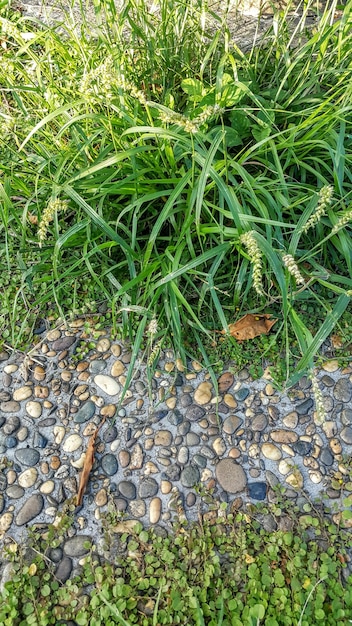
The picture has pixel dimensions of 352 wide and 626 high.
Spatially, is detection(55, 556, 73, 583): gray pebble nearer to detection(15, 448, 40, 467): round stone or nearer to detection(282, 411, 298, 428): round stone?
detection(15, 448, 40, 467): round stone

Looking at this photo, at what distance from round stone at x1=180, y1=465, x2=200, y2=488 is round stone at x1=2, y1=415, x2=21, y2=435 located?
0.67 m

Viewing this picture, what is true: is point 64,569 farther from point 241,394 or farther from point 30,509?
point 241,394

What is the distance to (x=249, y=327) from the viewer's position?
6.91ft

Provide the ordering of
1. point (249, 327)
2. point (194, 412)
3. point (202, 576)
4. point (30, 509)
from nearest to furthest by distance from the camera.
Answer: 1. point (202, 576)
2. point (30, 509)
3. point (194, 412)
4. point (249, 327)

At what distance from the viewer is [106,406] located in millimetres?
2016

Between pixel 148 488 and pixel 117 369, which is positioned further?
pixel 117 369

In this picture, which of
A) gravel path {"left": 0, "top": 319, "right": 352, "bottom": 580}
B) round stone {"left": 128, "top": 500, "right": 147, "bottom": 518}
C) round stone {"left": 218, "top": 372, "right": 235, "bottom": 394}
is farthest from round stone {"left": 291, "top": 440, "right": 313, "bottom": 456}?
round stone {"left": 128, "top": 500, "right": 147, "bottom": 518}

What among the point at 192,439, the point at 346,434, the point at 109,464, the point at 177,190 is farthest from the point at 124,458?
the point at 177,190

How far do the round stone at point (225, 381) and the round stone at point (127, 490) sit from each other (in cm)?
50

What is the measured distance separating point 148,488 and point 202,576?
0.35 m

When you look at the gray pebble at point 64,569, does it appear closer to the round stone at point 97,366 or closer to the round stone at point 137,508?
the round stone at point 137,508

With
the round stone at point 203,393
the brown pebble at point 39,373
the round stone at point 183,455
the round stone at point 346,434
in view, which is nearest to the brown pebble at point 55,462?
the brown pebble at point 39,373

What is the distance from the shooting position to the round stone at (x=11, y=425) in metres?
1.96

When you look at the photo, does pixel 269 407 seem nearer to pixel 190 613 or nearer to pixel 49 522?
pixel 190 613
